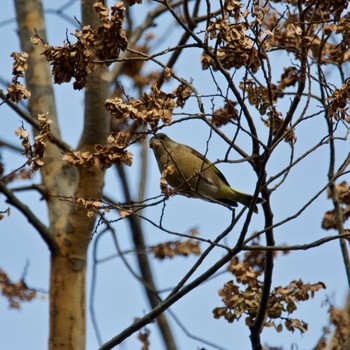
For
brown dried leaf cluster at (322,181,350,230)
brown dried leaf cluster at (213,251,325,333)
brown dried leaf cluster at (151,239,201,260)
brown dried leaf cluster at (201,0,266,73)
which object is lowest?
brown dried leaf cluster at (213,251,325,333)

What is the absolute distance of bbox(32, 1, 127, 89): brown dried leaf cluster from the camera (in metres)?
3.08

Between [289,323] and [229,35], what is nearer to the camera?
[229,35]

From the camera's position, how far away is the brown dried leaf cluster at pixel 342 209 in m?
4.82

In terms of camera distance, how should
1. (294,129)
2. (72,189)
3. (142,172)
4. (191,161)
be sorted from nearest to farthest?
1. (294,129)
2. (191,161)
3. (72,189)
4. (142,172)

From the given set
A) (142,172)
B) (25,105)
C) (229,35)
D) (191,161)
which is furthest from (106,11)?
(142,172)

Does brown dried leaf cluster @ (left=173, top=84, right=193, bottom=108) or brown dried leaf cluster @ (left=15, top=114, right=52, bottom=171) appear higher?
brown dried leaf cluster @ (left=173, top=84, right=193, bottom=108)

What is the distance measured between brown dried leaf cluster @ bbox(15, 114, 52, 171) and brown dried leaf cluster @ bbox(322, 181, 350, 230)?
2317 millimetres

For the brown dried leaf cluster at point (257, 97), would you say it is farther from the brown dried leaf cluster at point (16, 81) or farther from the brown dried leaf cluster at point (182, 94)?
the brown dried leaf cluster at point (16, 81)

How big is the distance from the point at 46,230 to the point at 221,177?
121 centimetres

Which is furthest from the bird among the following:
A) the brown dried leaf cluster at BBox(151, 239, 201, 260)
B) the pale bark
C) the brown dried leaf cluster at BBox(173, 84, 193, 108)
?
the brown dried leaf cluster at BBox(151, 239, 201, 260)

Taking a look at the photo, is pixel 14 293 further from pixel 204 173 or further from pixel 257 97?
pixel 257 97

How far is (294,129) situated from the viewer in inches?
135

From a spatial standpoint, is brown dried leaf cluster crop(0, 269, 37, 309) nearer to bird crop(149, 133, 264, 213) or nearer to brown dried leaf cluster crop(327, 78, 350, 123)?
bird crop(149, 133, 264, 213)

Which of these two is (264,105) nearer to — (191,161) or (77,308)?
(191,161)
